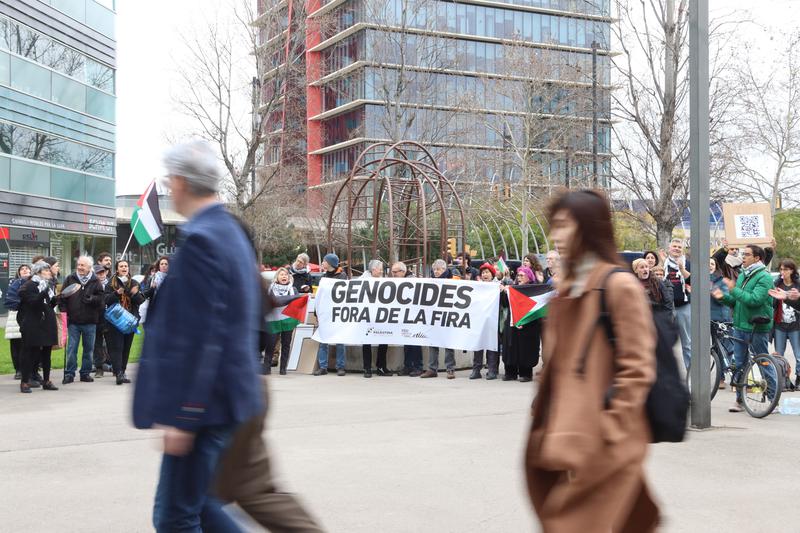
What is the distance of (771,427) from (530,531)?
189 inches

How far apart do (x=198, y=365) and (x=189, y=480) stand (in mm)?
459

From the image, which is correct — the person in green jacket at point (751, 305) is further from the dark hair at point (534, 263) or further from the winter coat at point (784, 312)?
the dark hair at point (534, 263)

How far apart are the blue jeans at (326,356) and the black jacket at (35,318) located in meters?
4.14

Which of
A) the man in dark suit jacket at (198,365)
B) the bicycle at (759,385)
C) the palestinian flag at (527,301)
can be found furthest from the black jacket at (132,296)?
the man in dark suit jacket at (198,365)

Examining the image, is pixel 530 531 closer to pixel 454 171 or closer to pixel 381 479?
pixel 381 479

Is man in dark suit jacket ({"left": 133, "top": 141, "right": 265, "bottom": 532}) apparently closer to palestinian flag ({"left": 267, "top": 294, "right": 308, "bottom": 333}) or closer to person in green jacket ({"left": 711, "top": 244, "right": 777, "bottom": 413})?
person in green jacket ({"left": 711, "top": 244, "right": 777, "bottom": 413})

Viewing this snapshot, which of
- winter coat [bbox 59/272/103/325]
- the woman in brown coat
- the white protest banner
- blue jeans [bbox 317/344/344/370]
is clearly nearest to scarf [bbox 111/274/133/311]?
winter coat [bbox 59/272/103/325]

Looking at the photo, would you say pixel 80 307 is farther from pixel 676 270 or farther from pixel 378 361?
pixel 676 270

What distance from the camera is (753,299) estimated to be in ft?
34.4

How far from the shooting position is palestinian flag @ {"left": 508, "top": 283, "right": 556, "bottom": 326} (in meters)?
13.7

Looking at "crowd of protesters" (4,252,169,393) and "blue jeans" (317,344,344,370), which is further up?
"crowd of protesters" (4,252,169,393)

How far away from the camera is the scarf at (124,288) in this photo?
1403cm

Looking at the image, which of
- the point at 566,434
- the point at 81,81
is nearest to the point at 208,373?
the point at 566,434

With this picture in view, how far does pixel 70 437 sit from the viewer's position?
28.5 feet
